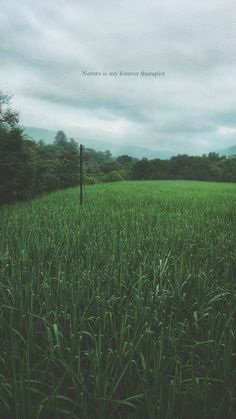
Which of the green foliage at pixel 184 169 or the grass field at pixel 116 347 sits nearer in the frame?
the grass field at pixel 116 347

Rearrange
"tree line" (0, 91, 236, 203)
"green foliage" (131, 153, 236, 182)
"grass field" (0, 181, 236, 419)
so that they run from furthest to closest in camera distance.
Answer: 1. "green foliage" (131, 153, 236, 182)
2. "tree line" (0, 91, 236, 203)
3. "grass field" (0, 181, 236, 419)

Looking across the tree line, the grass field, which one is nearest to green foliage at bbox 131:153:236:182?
the tree line

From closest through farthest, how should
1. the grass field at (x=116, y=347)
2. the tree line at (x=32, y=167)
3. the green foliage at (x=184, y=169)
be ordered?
the grass field at (x=116, y=347) < the tree line at (x=32, y=167) < the green foliage at (x=184, y=169)

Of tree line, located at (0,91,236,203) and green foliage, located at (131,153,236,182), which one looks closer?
tree line, located at (0,91,236,203)

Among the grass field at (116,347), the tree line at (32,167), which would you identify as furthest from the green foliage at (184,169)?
the grass field at (116,347)

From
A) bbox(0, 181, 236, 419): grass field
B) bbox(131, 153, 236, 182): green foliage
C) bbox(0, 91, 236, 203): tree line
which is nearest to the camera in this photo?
bbox(0, 181, 236, 419): grass field

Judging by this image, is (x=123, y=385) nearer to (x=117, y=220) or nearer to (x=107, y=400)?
(x=107, y=400)

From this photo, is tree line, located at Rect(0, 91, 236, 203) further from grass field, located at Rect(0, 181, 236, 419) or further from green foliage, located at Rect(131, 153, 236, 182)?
grass field, located at Rect(0, 181, 236, 419)

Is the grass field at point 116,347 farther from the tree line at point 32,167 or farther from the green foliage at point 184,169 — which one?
the green foliage at point 184,169

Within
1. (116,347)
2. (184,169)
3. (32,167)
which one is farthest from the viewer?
(184,169)

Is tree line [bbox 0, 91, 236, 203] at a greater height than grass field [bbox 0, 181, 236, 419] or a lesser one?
greater

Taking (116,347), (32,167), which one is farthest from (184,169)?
(116,347)

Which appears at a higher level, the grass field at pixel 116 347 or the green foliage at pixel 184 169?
the green foliage at pixel 184 169

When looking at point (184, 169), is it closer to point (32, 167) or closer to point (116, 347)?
point (32, 167)
